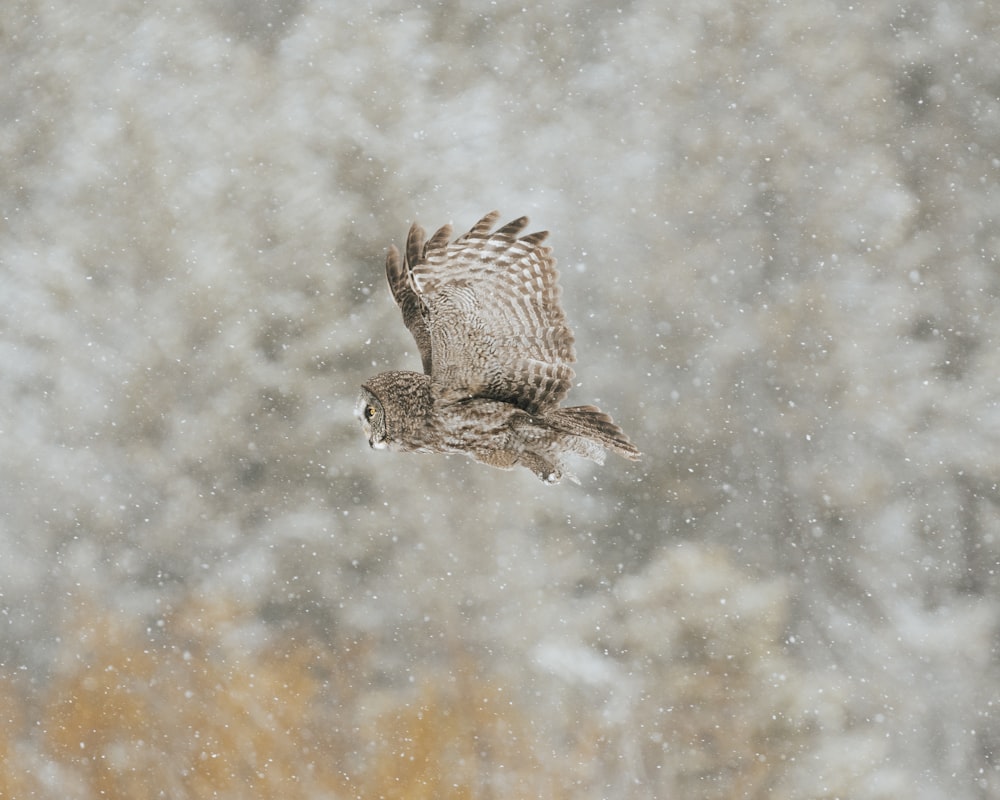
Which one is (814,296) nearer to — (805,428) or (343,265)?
(805,428)

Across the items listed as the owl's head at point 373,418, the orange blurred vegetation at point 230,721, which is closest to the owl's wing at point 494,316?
the owl's head at point 373,418

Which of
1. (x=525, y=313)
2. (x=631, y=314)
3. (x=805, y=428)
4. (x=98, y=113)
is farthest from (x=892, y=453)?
(x=98, y=113)

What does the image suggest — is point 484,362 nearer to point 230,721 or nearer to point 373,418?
point 373,418

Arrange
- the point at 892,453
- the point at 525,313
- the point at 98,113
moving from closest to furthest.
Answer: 1. the point at 525,313
2. the point at 892,453
3. the point at 98,113

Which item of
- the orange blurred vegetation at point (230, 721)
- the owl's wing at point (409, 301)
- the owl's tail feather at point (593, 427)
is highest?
the owl's wing at point (409, 301)

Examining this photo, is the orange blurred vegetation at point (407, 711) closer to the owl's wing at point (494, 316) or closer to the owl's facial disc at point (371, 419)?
the owl's wing at point (494, 316)

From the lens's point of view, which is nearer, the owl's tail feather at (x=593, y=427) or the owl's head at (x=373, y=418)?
the owl's head at (x=373, y=418)

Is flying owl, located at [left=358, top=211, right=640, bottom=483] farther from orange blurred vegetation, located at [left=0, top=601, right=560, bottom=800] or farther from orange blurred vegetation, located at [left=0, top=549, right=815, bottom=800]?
orange blurred vegetation, located at [left=0, top=601, right=560, bottom=800]
